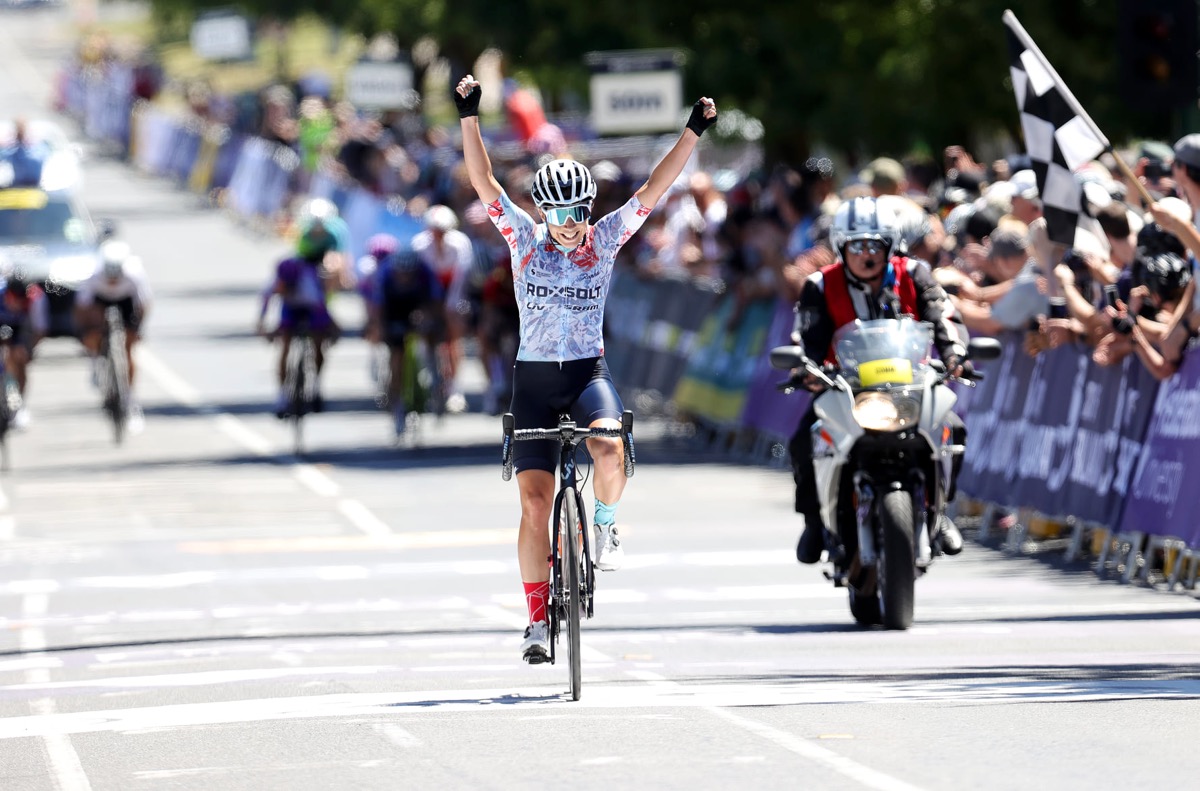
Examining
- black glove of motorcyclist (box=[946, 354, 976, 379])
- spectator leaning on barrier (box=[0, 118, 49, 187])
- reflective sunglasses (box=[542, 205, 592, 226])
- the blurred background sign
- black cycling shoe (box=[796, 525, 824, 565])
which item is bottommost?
black cycling shoe (box=[796, 525, 824, 565])

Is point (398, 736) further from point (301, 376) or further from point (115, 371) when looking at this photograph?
point (115, 371)

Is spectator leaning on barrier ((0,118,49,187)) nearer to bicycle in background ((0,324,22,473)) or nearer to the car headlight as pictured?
bicycle in background ((0,324,22,473))

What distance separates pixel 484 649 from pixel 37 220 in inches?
951

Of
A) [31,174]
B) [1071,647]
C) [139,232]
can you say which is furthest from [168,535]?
[139,232]

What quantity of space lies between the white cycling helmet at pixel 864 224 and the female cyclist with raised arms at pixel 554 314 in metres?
2.10

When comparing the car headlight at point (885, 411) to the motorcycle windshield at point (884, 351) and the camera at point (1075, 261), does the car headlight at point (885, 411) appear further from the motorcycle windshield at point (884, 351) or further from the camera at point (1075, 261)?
the camera at point (1075, 261)

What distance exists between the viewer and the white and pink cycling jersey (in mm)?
11453

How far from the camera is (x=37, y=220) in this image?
Answer: 36344 millimetres

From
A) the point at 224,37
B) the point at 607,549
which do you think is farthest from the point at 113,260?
the point at 224,37

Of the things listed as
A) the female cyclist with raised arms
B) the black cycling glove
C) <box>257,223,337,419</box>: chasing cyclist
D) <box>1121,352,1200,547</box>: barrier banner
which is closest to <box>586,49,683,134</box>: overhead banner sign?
<box>257,223,337,419</box>: chasing cyclist

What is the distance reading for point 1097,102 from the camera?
25031 mm

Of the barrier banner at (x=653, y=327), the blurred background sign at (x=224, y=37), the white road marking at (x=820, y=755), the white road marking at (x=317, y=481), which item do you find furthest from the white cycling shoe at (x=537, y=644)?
the blurred background sign at (x=224, y=37)

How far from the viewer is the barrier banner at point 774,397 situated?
2269 cm

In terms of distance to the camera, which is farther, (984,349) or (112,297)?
(112,297)
